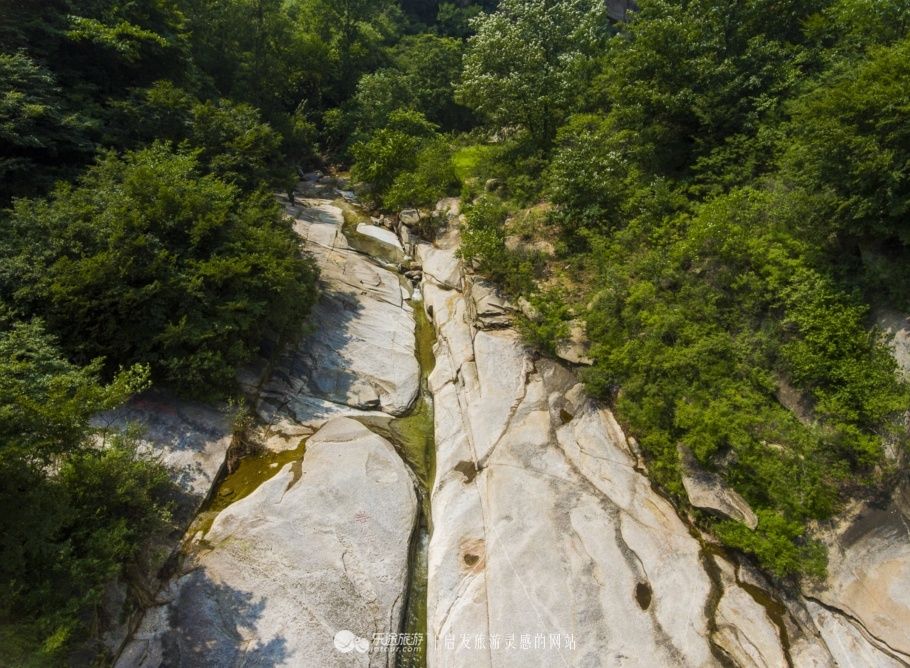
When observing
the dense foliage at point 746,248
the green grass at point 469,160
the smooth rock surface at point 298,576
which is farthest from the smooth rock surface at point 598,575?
the green grass at point 469,160

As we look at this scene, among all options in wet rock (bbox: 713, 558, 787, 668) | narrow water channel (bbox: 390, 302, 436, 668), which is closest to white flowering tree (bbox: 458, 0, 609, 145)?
narrow water channel (bbox: 390, 302, 436, 668)

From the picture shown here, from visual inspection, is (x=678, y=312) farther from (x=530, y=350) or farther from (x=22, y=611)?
(x=22, y=611)

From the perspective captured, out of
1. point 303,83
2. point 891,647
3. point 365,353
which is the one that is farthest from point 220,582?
point 303,83

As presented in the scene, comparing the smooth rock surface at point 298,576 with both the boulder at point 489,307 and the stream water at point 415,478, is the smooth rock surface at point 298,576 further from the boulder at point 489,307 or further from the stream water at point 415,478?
the boulder at point 489,307

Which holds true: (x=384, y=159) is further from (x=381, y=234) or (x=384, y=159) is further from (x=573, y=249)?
(x=573, y=249)

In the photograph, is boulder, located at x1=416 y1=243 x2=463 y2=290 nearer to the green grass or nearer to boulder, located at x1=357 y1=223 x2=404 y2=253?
boulder, located at x1=357 y1=223 x2=404 y2=253

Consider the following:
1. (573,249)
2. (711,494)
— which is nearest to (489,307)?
(573,249)
